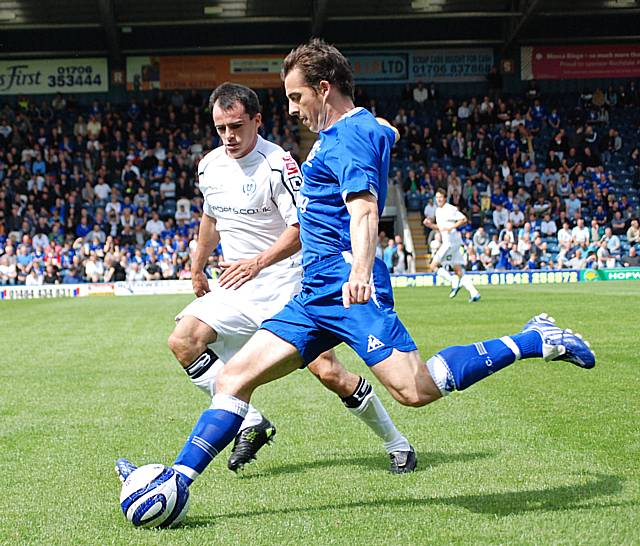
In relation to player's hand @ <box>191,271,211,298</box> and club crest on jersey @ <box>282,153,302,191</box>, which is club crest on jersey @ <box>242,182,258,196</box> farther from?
player's hand @ <box>191,271,211,298</box>

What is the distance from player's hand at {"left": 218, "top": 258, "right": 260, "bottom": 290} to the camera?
5395mm

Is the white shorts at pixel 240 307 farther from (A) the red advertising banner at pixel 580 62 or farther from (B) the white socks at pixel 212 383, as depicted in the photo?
(A) the red advertising banner at pixel 580 62

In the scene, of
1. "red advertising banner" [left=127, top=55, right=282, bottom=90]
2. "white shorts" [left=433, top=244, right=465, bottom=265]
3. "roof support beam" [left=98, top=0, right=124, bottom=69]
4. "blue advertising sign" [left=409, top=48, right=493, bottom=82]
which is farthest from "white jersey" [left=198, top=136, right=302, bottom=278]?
"blue advertising sign" [left=409, top=48, right=493, bottom=82]

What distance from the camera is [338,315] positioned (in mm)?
4441

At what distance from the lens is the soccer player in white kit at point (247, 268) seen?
535cm

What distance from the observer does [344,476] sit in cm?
515

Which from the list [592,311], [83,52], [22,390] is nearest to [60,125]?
[83,52]

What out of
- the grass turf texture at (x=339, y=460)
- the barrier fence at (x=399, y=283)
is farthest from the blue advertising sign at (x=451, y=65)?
the grass turf texture at (x=339, y=460)

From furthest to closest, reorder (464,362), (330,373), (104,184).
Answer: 1. (104,184)
2. (330,373)
3. (464,362)

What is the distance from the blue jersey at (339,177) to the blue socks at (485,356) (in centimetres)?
75

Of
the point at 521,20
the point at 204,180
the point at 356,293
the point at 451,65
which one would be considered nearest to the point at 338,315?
the point at 356,293

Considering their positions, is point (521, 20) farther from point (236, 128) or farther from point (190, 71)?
point (236, 128)

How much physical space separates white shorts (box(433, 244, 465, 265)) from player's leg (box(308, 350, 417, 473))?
16231 mm

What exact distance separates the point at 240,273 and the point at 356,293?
148cm
